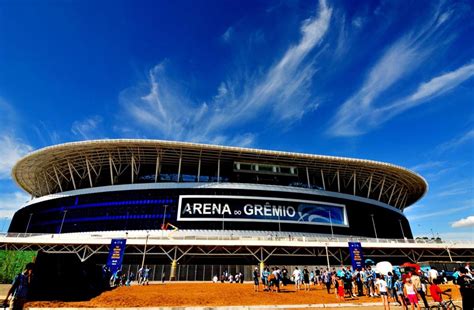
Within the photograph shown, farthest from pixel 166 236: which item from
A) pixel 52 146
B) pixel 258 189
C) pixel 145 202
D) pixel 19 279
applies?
pixel 19 279

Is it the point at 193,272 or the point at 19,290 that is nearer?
the point at 19,290

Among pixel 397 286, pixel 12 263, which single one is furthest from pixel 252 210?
pixel 397 286

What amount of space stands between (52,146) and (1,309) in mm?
43272

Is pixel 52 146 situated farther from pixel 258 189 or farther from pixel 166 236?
pixel 258 189

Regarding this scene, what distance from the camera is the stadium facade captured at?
4741 centimetres

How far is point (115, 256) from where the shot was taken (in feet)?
105

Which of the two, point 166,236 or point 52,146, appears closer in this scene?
point 166,236

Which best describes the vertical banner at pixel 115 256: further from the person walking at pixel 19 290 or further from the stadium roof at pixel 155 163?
the person walking at pixel 19 290

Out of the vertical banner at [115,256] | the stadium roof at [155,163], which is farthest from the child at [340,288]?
the stadium roof at [155,163]

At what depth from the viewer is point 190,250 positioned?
4078 centimetres

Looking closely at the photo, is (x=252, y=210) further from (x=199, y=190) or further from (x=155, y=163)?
(x=155, y=163)

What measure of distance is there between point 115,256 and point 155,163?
81.5 ft

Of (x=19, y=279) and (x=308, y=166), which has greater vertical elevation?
(x=308, y=166)

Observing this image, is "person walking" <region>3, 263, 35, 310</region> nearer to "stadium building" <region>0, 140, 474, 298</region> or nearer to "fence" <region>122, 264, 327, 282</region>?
"stadium building" <region>0, 140, 474, 298</region>
